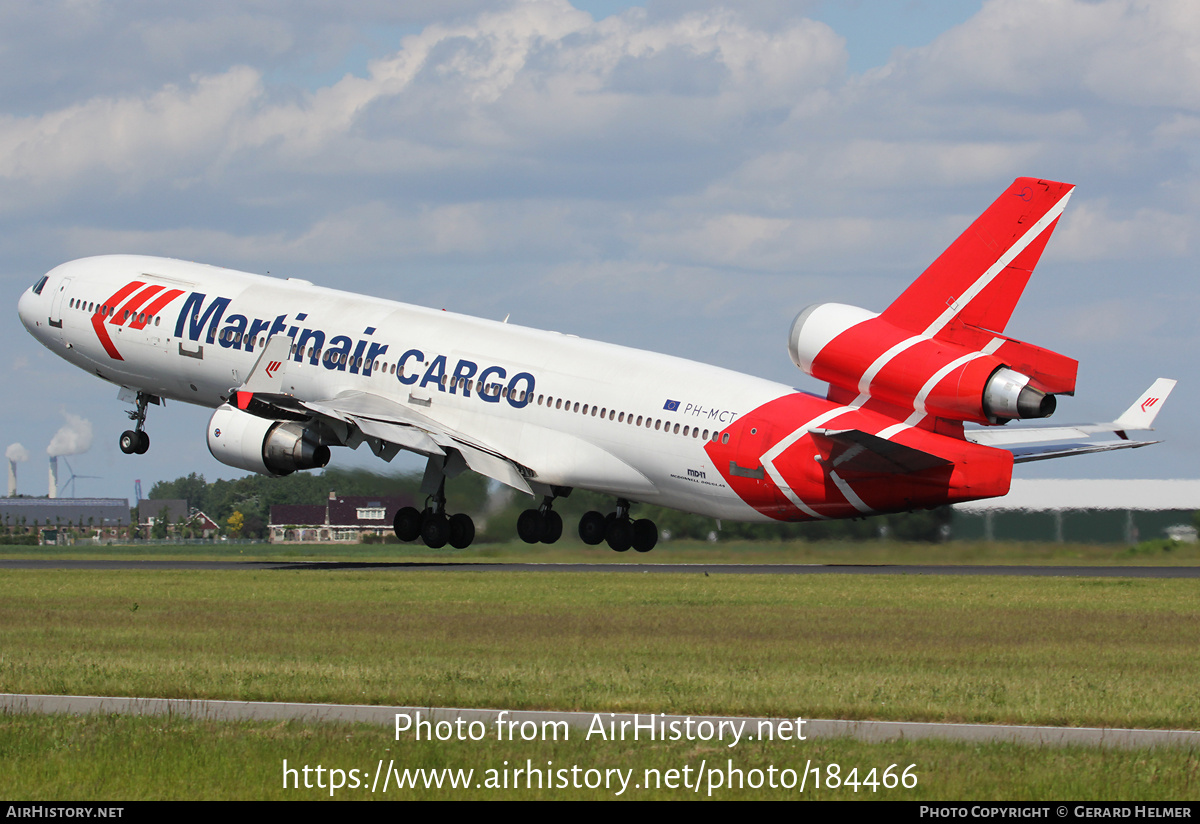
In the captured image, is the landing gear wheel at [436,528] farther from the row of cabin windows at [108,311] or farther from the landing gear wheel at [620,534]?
the row of cabin windows at [108,311]

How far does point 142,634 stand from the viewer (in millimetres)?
37156

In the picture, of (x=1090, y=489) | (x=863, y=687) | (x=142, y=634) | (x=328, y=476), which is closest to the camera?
(x=863, y=687)

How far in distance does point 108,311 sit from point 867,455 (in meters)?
28.7

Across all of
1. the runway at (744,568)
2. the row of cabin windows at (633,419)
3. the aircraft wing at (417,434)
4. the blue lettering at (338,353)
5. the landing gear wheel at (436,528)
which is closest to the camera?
the row of cabin windows at (633,419)

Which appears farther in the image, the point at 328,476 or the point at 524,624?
the point at 328,476

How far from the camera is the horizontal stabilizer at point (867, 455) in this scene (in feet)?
138

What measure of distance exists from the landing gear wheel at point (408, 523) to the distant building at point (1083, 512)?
20.9m

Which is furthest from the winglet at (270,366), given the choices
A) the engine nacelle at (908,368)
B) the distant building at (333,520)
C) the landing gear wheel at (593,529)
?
the engine nacelle at (908,368)

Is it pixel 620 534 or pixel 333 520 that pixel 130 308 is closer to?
pixel 620 534

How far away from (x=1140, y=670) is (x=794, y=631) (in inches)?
361

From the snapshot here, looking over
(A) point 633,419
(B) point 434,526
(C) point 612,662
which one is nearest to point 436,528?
(B) point 434,526

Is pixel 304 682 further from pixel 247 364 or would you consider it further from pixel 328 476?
pixel 328 476
